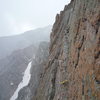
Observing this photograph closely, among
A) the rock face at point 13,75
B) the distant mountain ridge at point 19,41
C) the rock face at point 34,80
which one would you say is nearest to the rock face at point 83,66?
the rock face at point 34,80

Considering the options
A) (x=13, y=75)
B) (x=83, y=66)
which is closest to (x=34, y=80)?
(x=83, y=66)

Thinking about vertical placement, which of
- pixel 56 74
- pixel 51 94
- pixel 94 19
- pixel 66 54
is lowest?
pixel 51 94

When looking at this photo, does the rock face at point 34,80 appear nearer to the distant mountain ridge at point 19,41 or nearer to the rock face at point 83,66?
the rock face at point 83,66

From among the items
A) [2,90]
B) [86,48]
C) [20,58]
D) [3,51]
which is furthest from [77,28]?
[3,51]

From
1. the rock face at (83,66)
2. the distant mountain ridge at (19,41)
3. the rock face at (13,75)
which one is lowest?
the rock face at (13,75)

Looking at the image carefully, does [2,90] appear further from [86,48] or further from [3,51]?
[3,51]

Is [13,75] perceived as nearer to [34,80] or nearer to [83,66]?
[34,80]

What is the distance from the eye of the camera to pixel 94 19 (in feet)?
33.5

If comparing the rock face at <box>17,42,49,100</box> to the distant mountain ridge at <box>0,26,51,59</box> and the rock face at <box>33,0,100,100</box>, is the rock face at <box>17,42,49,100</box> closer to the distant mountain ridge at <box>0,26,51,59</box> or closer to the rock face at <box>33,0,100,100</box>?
the rock face at <box>33,0,100,100</box>

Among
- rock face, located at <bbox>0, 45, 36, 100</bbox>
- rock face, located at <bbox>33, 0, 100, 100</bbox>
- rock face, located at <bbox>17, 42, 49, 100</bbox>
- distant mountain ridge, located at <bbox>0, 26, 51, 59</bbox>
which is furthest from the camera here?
distant mountain ridge, located at <bbox>0, 26, 51, 59</bbox>

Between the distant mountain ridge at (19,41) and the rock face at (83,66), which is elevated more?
the rock face at (83,66)

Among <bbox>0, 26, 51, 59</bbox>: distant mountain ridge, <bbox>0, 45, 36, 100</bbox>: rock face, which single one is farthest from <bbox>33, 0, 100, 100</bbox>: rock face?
<bbox>0, 26, 51, 59</bbox>: distant mountain ridge

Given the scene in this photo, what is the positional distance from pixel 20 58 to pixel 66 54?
6409 cm

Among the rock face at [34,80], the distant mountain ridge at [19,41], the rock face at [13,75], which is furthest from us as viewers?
the distant mountain ridge at [19,41]
